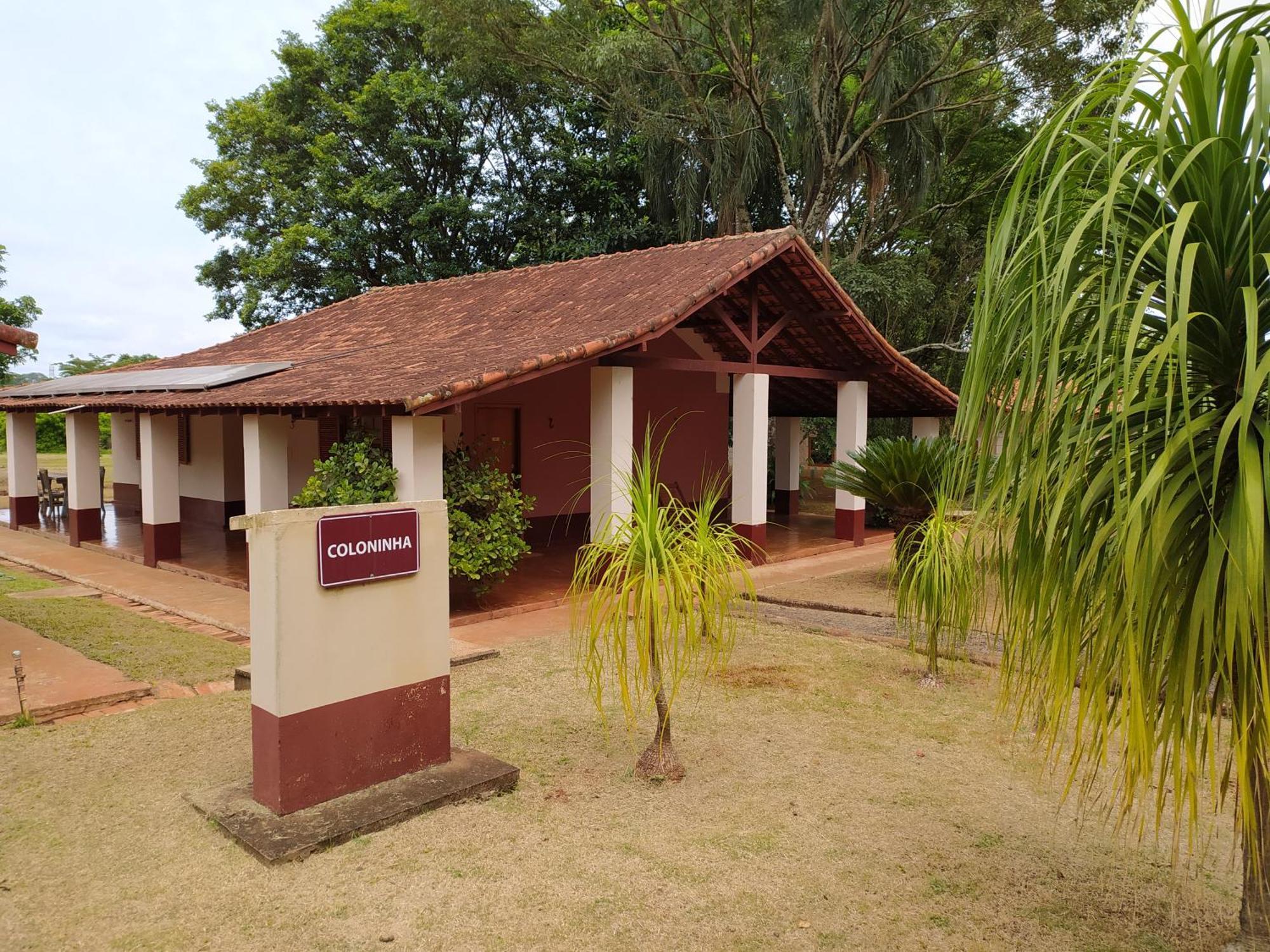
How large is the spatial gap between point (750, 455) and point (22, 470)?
11684 millimetres

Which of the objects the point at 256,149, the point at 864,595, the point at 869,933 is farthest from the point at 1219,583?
the point at 256,149

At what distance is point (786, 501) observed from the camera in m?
17.0

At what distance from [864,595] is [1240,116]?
762cm

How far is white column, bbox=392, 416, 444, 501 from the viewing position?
777 centimetres

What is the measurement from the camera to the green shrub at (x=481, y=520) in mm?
8148

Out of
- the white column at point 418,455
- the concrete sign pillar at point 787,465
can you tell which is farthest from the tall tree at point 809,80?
the white column at point 418,455

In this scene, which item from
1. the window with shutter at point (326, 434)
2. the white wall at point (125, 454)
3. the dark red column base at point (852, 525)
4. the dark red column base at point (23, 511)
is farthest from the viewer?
the white wall at point (125, 454)

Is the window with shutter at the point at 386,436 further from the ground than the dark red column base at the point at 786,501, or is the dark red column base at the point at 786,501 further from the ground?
the window with shutter at the point at 386,436

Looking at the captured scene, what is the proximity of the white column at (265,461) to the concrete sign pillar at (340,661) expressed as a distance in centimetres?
545

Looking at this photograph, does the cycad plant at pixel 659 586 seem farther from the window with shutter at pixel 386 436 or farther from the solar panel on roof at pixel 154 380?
the solar panel on roof at pixel 154 380

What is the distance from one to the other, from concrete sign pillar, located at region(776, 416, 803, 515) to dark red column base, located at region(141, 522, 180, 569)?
10.4m

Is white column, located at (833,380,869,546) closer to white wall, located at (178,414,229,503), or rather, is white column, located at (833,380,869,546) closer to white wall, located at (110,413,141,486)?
white wall, located at (178,414,229,503)

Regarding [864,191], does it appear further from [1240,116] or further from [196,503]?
[1240,116]

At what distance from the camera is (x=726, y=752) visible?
4973mm
